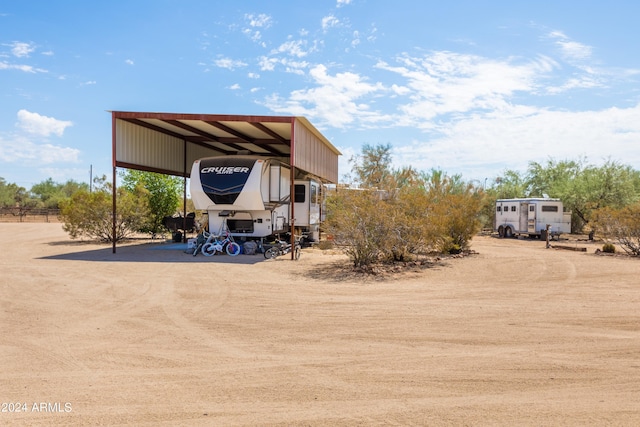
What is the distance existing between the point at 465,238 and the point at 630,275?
20.7 feet

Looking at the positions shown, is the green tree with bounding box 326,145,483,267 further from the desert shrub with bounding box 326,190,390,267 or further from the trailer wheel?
the trailer wheel

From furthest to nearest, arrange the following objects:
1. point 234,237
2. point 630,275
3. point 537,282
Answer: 1. point 234,237
2. point 630,275
3. point 537,282

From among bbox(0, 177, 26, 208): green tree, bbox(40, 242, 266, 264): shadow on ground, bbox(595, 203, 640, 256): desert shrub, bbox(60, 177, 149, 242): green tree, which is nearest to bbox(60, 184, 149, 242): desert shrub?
bbox(60, 177, 149, 242): green tree

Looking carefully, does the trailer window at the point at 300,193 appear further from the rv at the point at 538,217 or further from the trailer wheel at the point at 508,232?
the trailer wheel at the point at 508,232

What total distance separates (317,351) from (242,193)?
35.1 feet

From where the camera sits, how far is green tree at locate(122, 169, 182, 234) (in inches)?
1013

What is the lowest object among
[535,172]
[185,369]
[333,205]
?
[185,369]

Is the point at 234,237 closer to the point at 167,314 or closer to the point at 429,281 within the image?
the point at 429,281

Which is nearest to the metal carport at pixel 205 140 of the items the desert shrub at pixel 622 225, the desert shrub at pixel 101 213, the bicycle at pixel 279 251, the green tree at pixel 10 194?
the bicycle at pixel 279 251

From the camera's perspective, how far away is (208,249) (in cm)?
1648

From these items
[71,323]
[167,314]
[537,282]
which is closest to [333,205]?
[537,282]

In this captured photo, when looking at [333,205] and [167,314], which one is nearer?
[167,314]

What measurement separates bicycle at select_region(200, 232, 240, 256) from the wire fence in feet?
139

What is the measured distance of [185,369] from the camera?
535 centimetres
